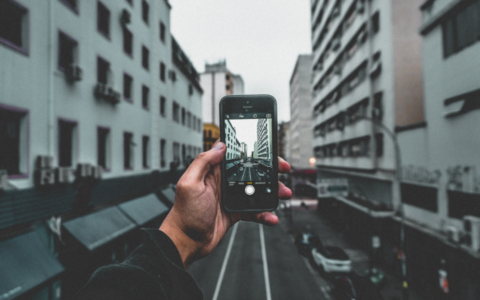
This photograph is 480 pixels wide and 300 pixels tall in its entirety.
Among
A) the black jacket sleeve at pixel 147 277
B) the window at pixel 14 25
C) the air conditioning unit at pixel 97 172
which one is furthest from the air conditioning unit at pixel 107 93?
the black jacket sleeve at pixel 147 277

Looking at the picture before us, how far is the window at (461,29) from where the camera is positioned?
461 inches

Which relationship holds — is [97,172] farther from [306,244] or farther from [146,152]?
[306,244]

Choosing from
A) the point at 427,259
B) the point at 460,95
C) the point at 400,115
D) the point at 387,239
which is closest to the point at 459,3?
the point at 460,95

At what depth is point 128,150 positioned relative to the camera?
17.7m

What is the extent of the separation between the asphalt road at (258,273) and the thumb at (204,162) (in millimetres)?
14894

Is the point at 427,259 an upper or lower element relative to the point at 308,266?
upper

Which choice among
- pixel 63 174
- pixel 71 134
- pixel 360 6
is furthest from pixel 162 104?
pixel 360 6

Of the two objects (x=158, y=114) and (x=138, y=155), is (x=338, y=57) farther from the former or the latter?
(x=138, y=155)

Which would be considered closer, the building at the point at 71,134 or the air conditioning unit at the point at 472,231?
the building at the point at 71,134

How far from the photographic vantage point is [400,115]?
20.0 meters

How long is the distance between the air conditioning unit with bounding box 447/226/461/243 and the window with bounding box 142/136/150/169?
20.2m

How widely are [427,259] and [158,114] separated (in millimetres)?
22407

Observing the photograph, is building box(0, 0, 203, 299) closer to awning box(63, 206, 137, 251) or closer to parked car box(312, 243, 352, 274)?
awning box(63, 206, 137, 251)

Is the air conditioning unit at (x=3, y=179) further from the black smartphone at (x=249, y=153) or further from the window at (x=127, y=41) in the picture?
the window at (x=127, y=41)
